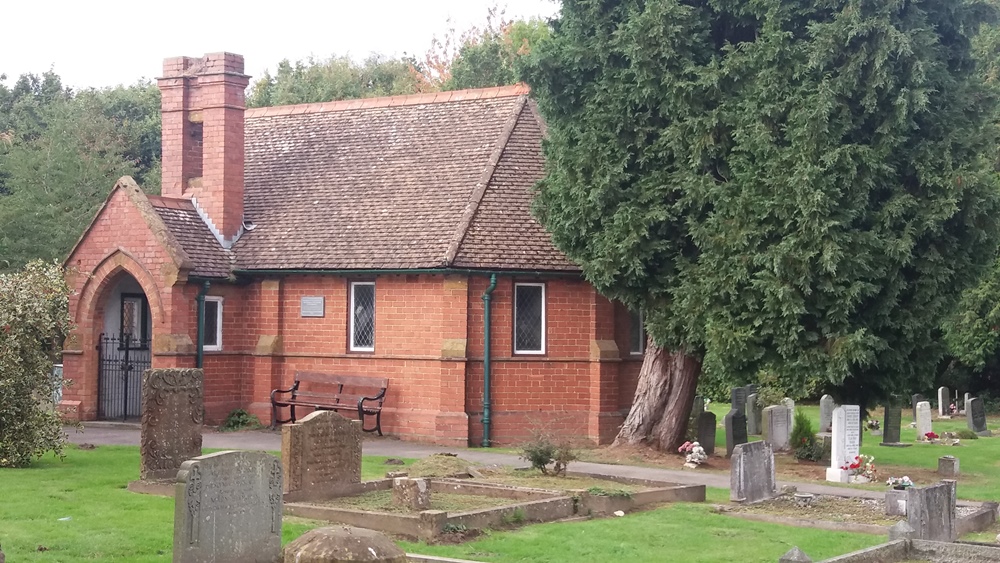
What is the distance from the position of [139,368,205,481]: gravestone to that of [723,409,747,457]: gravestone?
35.2 ft

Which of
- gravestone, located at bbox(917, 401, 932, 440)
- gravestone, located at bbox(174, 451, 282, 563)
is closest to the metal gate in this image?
gravestone, located at bbox(174, 451, 282, 563)

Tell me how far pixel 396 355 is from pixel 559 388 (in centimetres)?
345

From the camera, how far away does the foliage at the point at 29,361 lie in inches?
708

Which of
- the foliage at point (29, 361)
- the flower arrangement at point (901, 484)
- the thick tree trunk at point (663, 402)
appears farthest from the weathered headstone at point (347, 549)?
the thick tree trunk at point (663, 402)

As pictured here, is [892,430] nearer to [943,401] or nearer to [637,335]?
[637,335]

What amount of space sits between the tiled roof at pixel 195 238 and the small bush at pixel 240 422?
10.1ft

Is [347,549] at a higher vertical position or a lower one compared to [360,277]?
lower

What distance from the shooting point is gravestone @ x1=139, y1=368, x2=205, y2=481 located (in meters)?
16.1

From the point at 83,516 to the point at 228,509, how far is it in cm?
349

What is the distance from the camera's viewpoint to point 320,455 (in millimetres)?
15656

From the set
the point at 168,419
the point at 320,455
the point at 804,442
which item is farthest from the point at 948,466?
the point at 168,419

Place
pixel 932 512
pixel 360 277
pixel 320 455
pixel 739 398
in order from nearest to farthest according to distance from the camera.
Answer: pixel 932 512
pixel 320 455
pixel 360 277
pixel 739 398

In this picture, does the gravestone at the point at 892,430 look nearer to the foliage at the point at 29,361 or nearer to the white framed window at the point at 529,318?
the white framed window at the point at 529,318

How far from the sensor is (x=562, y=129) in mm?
22828
